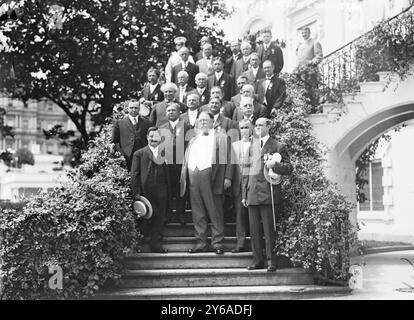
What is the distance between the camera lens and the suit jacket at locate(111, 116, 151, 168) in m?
6.56

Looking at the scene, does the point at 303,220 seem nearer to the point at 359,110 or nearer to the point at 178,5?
the point at 359,110

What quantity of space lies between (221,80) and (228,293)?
116 inches

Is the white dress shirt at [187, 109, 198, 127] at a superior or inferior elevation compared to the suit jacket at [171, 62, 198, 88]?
inferior

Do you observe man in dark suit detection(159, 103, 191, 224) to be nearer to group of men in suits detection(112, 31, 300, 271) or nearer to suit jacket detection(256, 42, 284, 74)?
group of men in suits detection(112, 31, 300, 271)

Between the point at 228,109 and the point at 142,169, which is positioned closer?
the point at 142,169

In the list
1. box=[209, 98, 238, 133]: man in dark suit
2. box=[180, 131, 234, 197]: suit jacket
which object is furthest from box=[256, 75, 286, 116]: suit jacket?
box=[180, 131, 234, 197]: suit jacket

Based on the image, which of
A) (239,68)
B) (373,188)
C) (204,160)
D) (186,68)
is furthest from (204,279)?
(373,188)

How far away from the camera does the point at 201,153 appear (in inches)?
239

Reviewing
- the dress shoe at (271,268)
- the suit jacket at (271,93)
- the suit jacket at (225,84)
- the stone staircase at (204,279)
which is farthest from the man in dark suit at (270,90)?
the dress shoe at (271,268)

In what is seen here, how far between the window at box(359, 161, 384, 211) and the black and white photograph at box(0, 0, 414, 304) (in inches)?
12.3

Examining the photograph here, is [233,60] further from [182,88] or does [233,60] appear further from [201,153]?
[201,153]

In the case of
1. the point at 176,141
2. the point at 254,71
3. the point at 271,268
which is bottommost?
the point at 271,268

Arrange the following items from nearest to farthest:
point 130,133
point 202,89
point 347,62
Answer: point 130,133 < point 202,89 < point 347,62

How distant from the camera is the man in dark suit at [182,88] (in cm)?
693
